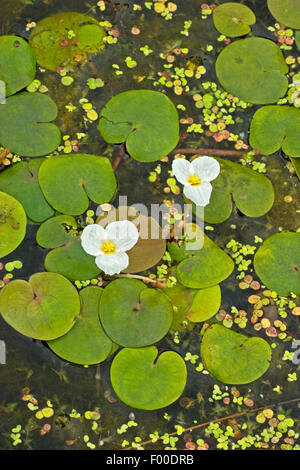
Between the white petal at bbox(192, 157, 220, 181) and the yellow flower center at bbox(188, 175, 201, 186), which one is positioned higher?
the white petal at bbox(192, 157, 220, 181)

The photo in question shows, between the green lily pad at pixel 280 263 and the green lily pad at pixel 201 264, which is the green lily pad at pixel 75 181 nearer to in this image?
the green lily pad at pixel 201 264

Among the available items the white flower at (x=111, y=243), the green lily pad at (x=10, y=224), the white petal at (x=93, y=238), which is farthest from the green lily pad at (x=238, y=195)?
the green lily pad at (x=10, y=224)

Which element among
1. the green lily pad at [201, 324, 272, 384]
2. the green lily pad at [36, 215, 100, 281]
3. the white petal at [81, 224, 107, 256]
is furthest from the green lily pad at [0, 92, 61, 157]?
the green lily pad at [201, 324, 272, 384]

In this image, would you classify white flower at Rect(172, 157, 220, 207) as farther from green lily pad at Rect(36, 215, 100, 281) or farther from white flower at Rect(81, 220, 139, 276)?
green lily pad at Rect(36, 215, 100, 281)

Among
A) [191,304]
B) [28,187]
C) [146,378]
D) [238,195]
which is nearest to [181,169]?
[238,195]

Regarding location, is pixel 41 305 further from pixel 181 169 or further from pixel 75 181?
pixel 181 169

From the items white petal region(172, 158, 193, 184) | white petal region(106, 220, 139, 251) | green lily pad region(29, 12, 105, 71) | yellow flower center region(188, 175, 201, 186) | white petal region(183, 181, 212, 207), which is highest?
green lily pad region(29, 12, 105, 71)
